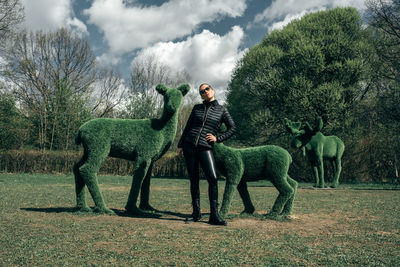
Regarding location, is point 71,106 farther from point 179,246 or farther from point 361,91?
point 179,246

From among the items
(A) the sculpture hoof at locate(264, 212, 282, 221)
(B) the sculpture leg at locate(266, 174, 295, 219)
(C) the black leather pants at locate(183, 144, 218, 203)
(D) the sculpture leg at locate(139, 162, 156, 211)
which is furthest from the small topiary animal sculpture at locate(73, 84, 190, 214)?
(A) the sculpture hoof at locate(264, 212, 282, 221)

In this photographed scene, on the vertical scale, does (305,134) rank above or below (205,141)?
above

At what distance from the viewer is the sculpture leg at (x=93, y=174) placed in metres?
6.70

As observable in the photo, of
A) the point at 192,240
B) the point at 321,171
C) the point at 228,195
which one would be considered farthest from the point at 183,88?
the point at 321,171

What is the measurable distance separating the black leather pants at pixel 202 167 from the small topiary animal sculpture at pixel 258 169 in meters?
0.56

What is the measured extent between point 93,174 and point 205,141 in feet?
8.71

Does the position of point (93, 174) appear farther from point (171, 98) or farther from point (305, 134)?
point (305, 134)

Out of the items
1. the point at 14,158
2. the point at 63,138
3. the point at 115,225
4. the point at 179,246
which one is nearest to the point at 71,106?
the point at 63,138

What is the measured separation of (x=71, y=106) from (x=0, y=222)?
938 inches

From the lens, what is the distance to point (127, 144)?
6.93 metres

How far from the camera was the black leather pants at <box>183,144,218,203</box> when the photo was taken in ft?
19.5

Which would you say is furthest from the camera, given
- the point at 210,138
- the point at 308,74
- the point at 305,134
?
the point at 308,74

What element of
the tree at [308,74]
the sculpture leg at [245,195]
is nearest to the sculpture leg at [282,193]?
the sculpture leg at [245,195]

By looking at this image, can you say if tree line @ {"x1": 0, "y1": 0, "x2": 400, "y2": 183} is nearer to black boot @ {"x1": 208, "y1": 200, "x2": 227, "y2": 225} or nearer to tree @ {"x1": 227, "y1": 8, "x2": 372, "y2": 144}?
tree @ {"x1": 227, "y1": 8, "x2": 372, "y2": 144}
